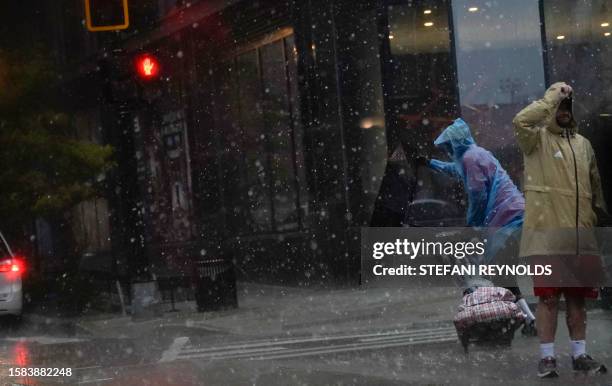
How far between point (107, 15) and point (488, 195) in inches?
211

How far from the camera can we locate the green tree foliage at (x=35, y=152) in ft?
63.8

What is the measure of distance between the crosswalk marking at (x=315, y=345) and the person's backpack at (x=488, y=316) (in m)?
1.08

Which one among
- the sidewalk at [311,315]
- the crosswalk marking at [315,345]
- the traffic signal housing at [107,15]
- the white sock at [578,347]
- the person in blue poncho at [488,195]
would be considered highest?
the traffic signal housing at [107,15]

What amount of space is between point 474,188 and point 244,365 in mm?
2416

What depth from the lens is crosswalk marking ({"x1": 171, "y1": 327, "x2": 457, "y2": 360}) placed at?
32.2 feet

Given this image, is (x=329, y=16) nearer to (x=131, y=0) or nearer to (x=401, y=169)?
(x=131, y=0)

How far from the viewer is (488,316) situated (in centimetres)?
859

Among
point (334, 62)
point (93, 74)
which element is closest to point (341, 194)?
point (334, 62)

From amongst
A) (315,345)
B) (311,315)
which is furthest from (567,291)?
(311,315)

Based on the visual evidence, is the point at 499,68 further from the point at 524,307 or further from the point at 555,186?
the point at 555,186

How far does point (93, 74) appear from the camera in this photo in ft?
84.9

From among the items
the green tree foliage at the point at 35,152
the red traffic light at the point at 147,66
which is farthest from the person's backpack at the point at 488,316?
the green tree foliage at the point at 35,152

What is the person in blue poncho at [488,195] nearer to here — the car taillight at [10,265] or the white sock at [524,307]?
the white sock at [524,307]

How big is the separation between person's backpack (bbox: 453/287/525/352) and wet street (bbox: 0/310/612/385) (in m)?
0.15
